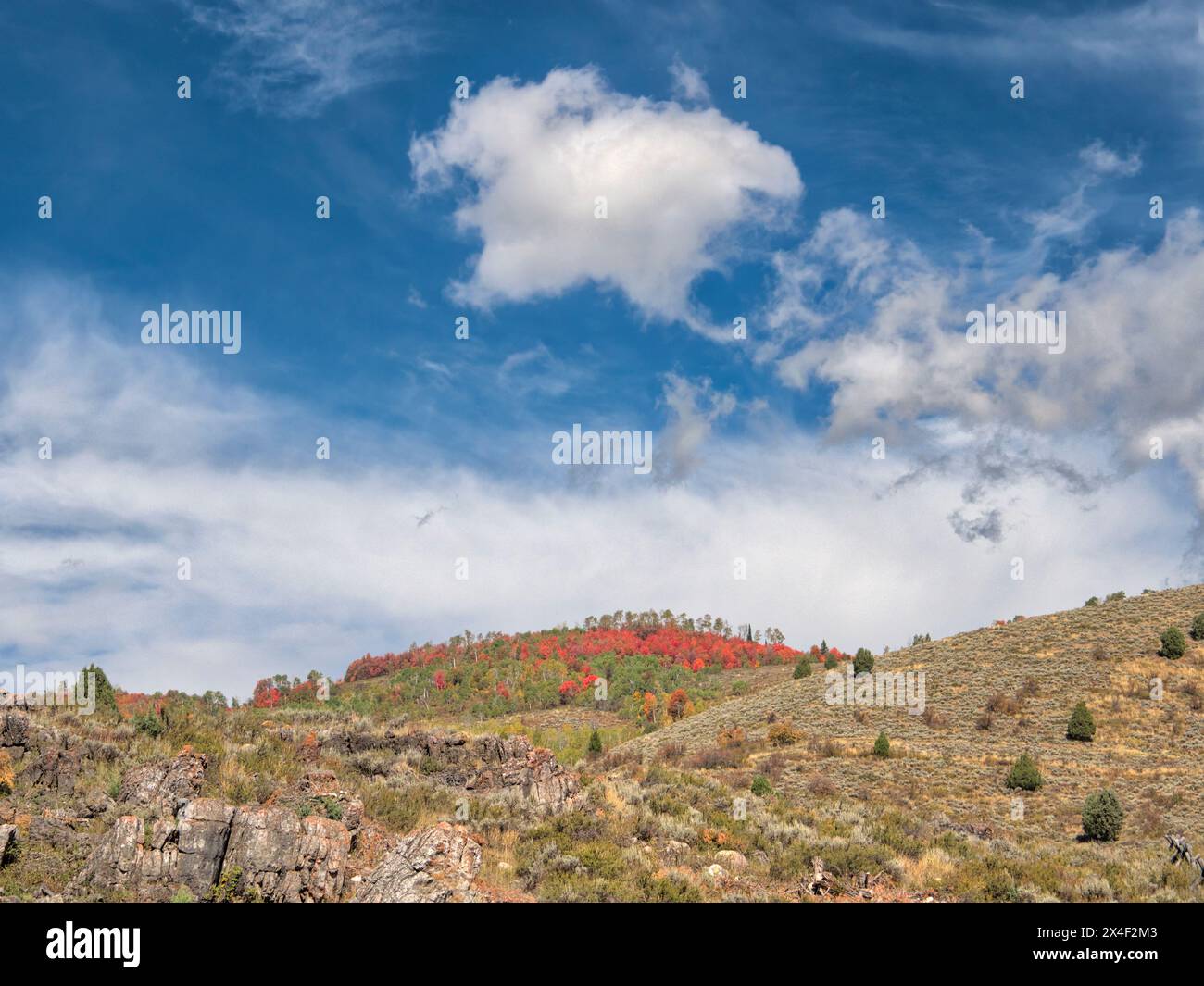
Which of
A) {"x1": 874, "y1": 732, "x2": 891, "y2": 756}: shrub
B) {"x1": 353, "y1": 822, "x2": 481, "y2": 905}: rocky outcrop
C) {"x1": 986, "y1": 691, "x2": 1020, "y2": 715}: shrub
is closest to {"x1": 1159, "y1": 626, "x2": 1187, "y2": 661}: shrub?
{"x1": 986, "y1": 691, "x2": 1020, "y2": 715}: shrub

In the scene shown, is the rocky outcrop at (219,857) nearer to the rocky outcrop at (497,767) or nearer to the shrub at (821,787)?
the rocky outcrop at (497,767)

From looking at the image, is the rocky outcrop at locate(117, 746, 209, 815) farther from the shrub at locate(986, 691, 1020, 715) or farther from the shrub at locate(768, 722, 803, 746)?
the shrub at locate(986, 691, 1020, 715)

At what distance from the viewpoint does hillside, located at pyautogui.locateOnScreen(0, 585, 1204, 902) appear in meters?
17.6

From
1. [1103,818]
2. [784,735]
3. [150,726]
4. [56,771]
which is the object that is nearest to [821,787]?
[1103,818]

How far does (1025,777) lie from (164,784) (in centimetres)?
4116

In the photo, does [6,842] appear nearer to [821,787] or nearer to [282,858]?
[282,858]

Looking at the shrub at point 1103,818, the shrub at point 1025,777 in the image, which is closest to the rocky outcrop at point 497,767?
the shrub at point 1103,818

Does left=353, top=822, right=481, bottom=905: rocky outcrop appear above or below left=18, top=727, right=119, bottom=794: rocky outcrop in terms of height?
below

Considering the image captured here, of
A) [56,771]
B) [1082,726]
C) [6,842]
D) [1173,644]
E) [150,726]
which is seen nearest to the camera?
[6,842]

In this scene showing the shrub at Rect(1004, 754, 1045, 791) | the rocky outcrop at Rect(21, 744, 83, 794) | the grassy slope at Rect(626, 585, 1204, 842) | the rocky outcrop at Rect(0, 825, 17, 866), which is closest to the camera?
the rocky outcrop at Rect(0, 825, 17, 866)

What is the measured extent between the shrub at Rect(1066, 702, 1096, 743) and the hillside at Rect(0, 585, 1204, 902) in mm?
765

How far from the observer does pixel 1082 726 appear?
49.8 metres
